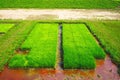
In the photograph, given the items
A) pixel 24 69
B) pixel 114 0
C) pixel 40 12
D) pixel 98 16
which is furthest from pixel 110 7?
pixel 24 69

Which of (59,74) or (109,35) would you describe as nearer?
(59,74)

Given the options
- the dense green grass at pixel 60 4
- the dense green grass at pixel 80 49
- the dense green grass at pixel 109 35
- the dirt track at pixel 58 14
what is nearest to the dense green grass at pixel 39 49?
the dense green grass at pixel 80 49

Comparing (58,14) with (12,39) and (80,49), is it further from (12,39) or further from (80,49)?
(80,49)

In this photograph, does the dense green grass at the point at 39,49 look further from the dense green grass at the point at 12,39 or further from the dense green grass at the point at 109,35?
the dense green grass at the point at 109,35

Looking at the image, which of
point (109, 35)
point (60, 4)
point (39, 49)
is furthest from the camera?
point (60, 4)

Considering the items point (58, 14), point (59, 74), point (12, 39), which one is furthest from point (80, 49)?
point (58, 14)

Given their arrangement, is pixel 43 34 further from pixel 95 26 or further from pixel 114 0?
pixel 114 0
